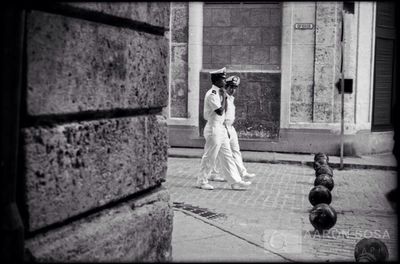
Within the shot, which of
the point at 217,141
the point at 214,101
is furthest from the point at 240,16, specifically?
the point at 217,141

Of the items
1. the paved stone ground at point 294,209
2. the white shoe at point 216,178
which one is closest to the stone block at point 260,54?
the paved stone ground at point 294,209

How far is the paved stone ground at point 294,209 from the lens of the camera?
6264mm

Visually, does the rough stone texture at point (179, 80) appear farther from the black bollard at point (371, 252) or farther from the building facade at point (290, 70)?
the black bollard at point (371, 252)

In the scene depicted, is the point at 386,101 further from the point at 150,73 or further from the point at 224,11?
the point at 150,73

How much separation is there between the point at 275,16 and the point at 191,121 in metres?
3.96

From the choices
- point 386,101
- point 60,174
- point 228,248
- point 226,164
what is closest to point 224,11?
point 386,101

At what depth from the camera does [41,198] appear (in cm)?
269

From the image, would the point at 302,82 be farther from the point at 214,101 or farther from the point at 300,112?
the point at 214,101

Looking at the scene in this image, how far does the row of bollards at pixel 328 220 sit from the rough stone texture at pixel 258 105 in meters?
5.32

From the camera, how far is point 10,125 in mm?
2426

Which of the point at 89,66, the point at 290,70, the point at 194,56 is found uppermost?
the point at 194,56

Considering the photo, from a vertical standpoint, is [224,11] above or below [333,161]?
above

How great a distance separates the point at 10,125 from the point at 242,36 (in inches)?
547

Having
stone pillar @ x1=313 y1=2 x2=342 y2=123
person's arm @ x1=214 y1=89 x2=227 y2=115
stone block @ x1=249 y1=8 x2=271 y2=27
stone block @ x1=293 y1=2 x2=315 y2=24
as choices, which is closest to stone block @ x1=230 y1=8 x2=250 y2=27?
stone block @ x1=249 y1=8 x2=271 y2=27
